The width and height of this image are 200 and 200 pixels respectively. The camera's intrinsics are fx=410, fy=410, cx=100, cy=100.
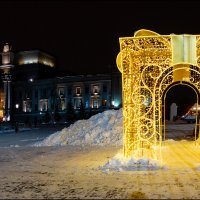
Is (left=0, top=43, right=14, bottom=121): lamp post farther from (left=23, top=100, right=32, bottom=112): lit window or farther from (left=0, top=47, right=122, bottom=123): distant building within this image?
(left=23, top=100, right=32, bottom=112): lit window

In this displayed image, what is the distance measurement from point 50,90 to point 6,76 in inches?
550

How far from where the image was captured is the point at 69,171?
11758 mm

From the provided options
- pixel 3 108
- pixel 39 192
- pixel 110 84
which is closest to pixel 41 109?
pixel 3 108

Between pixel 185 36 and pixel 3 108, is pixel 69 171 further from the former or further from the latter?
pixel 3 108

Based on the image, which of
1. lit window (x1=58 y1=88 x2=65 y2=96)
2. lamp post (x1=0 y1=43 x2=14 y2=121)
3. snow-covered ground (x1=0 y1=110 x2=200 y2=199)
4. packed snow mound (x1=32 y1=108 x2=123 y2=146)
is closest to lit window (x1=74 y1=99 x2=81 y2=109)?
lit window (x1=58 y1=88 x2=65 y2=96)

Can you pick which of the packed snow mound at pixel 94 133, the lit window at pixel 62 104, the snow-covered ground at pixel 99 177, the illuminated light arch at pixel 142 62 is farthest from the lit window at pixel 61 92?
the illuminated light arch at pixel 142 62

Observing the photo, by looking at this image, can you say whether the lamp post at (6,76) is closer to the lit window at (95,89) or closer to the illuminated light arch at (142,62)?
the lit window at (95,89)

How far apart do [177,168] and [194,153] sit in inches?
171

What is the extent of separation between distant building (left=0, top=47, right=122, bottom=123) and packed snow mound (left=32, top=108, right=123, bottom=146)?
61.8 meters

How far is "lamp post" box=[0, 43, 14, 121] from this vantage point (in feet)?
339

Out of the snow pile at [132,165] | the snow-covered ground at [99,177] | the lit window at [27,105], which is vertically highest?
the lit window at [27,105]

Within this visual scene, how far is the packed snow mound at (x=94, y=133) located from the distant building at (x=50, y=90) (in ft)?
203

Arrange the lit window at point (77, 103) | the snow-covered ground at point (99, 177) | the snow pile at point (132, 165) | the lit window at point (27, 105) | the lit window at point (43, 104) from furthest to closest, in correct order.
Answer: the lit window at point (27, 105) → the lit window at point (43, 104) → the lit window at point (77, 103) → the snow pile at point (132, 165) → the snow-covered ground at point (99, 177)

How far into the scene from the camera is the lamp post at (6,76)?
103m
